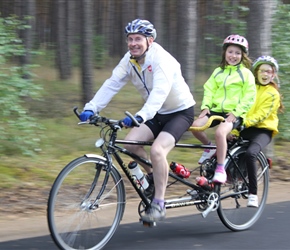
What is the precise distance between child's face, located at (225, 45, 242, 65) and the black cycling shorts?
A: 86 centimetres

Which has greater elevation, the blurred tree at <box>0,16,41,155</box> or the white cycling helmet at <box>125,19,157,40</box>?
the white cycling helmet at <box>125,19,157,40</box>

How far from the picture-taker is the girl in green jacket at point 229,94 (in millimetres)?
6719

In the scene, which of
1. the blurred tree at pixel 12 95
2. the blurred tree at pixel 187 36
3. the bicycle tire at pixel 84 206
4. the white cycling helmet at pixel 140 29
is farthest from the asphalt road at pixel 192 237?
the blurred tree at pixel 187 36

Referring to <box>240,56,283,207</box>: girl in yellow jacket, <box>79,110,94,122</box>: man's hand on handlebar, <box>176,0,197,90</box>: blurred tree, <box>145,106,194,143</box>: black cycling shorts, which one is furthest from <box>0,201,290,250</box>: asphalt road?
<box>176,0,197,90</box>: blurred tree

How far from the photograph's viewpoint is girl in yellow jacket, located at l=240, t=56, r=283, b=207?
23.0 ft

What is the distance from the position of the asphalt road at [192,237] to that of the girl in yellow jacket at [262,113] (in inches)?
17.2

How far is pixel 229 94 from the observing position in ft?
22.7

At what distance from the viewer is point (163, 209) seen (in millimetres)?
6117

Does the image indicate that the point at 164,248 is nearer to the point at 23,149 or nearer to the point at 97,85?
the point at 23,149

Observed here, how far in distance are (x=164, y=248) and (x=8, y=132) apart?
4.32 meters

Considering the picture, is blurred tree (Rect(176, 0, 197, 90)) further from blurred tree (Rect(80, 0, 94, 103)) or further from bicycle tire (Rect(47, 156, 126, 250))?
bicycle tire (Rect(47, 156, 126, 250))

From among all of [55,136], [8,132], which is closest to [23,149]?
[8,132]

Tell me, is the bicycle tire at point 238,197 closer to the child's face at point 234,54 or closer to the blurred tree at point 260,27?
the child's face at point 234,54

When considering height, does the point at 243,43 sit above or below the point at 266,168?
above
